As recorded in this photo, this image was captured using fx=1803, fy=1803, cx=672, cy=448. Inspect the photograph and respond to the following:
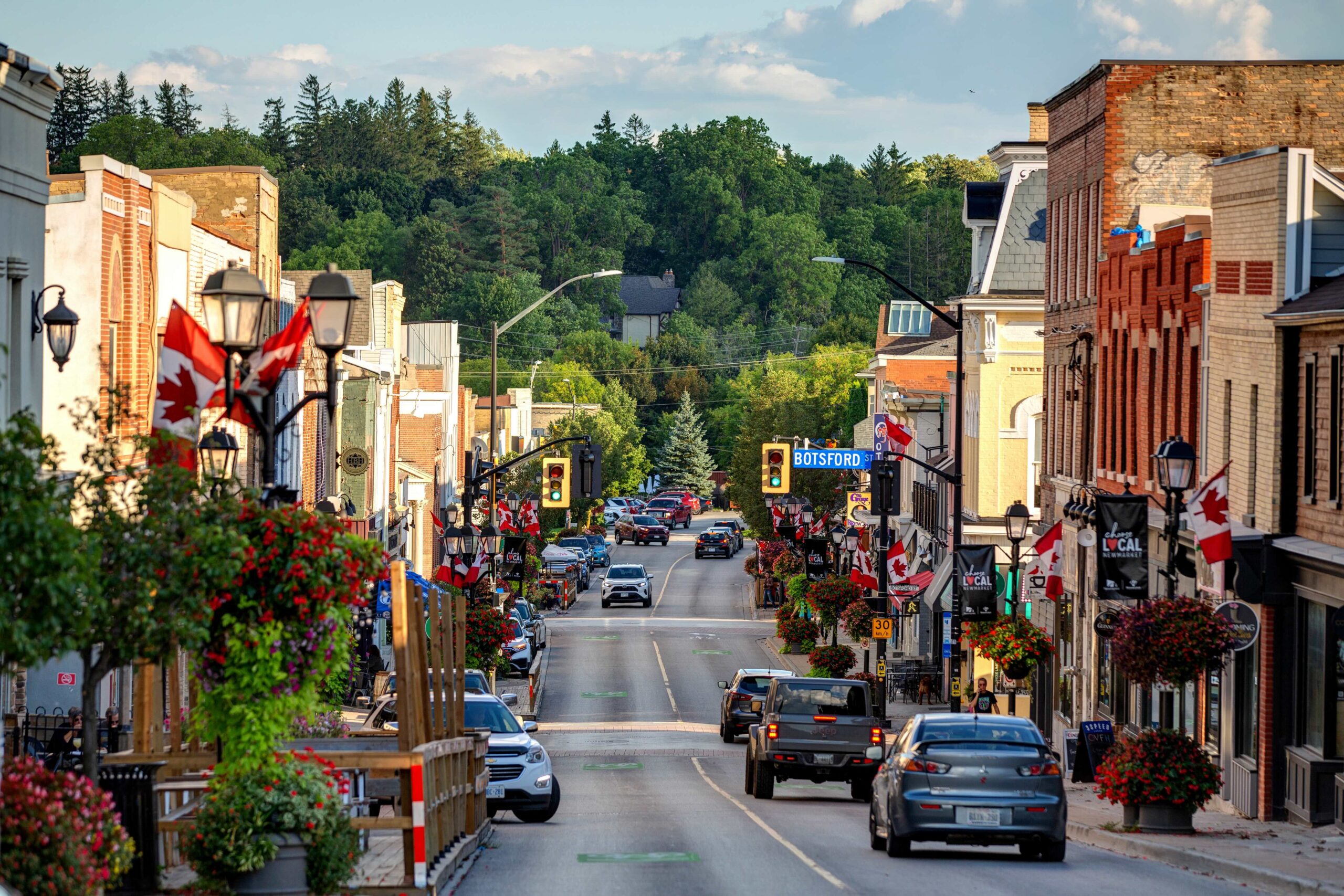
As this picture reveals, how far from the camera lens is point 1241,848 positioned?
64.5 feet

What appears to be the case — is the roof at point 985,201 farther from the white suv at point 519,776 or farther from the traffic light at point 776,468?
the white suv at point 519,776

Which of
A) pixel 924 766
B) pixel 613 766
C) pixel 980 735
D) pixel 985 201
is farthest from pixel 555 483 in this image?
pixel 924 766

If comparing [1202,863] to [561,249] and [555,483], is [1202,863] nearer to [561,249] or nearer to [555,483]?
[555,483]

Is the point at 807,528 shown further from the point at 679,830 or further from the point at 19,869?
the point at 19,869

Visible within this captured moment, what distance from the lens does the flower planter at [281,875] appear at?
12.7m

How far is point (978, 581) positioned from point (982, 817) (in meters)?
17.0

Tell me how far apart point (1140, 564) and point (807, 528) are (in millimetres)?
37949

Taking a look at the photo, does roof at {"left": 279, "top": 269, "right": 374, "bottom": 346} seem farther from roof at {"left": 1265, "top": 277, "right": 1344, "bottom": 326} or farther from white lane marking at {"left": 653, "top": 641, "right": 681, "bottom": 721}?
roof at {"left": 1265, "top": 277, "right": 1344, "bottom": 326}

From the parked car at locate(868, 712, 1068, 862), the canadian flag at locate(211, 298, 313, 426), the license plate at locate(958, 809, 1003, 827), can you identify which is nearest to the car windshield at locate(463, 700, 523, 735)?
the parked car at locate(868, 712, 1068, 862)

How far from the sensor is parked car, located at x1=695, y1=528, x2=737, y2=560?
100688mm

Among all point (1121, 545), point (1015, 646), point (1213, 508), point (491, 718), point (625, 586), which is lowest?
point (625, 586)

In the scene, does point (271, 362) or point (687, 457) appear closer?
point (271, 362)

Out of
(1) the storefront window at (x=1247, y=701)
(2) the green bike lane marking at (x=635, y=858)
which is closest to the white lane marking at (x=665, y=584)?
(1) the storefront window at (x=1247, y=701)

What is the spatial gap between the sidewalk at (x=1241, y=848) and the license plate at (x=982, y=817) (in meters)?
2.15
